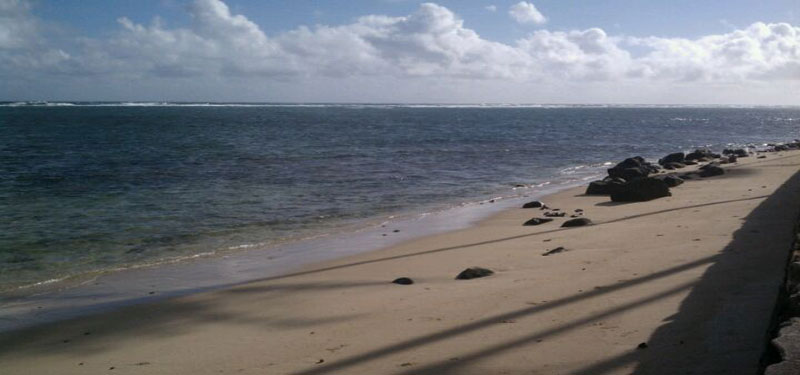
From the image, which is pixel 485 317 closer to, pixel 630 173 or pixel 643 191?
pixel 643 191

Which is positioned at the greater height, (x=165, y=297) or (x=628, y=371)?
(x=628, y=371)

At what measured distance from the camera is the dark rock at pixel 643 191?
55.2 feet

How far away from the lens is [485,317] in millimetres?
6797

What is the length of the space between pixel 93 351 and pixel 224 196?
13.8 meters

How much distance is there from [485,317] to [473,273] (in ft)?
7.54

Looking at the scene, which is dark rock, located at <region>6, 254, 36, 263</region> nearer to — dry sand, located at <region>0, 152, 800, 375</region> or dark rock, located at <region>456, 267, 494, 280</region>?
dry sand, located at <region>0, 152, 800, 375</region>

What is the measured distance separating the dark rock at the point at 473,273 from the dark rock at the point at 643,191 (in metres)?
8.92

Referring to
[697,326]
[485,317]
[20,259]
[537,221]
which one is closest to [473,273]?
[485,317]

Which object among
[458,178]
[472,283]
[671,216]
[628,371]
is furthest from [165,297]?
[458,178]

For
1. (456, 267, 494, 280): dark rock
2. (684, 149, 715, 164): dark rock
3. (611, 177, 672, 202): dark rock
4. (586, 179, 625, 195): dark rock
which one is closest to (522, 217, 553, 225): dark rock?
(611, 177, 672, 202): dark rock

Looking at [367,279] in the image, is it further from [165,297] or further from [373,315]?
[165,297]

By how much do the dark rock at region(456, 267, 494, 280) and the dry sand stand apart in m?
0.20

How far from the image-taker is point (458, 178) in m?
26.7

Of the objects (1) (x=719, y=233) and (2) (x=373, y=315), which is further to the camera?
(1) (x=719, y=233)
